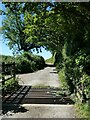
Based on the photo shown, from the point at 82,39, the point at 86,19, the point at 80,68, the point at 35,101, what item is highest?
the point at 86,19

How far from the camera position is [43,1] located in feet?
25.5

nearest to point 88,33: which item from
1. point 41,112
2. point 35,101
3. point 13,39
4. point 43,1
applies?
point 43,1

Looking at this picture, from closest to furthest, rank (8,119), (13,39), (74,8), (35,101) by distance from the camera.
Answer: (8,119) → (74,8) → (35,101) → (13,39)

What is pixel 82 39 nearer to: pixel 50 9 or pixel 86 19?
pixel 86 19

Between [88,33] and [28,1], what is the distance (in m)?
2.12

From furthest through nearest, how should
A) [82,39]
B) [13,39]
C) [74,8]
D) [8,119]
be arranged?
[13,39] → [82,39] → [74,8] → [8,119]

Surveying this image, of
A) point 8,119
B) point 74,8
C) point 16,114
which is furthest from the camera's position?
point 74,8

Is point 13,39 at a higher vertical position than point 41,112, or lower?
higher

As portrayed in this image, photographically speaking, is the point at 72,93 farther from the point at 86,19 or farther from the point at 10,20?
the point at 10,20

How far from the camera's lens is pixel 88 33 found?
8258 mm

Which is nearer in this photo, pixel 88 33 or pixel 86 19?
pixel 88 33

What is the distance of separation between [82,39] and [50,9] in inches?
62.1

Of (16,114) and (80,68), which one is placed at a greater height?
(80,68)

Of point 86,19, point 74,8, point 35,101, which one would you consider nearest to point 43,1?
point 74,8
